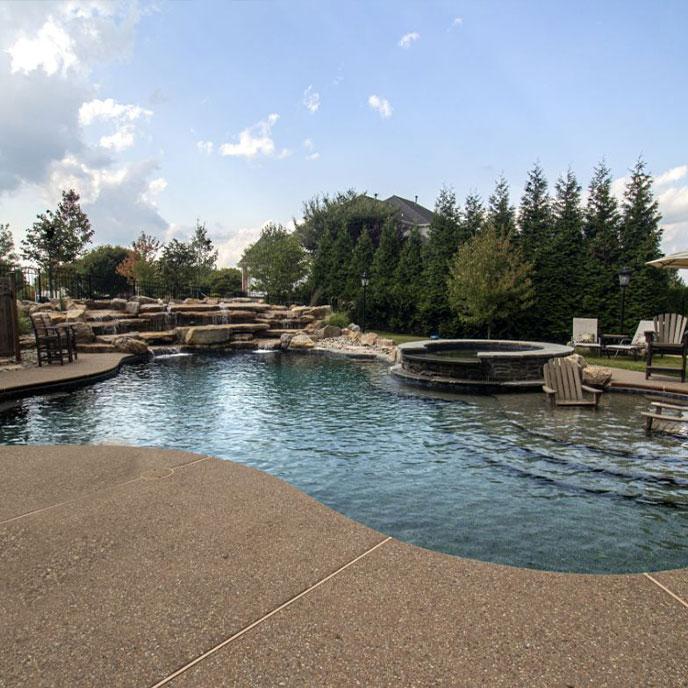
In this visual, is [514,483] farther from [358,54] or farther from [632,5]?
Answer: [358,54]

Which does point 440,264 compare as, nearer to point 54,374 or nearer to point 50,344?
point 50,344

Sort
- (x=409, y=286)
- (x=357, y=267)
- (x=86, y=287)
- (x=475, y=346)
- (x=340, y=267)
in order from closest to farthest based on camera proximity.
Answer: (x=475, y=346) → (x=409, y=286) → (x=357, y=267) → (x=340, y=267) → (x=86, y=287)

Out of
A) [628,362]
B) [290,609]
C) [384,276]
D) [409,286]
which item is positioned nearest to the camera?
[290,609]

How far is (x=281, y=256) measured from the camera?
29328 millimetres

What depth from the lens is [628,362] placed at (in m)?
12.8

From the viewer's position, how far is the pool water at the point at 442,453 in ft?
12.1

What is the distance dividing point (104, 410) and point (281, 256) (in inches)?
874

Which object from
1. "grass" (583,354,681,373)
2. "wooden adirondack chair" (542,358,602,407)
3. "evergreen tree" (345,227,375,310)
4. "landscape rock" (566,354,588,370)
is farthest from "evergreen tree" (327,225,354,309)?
"wooden adirondack chair" (542,358,602,407)

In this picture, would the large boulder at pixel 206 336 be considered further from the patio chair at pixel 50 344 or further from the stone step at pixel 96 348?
the patio chair at pixel 50 344

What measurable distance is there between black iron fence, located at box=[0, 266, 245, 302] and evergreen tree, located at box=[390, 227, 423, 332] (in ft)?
48.8

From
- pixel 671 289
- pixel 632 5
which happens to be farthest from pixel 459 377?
pixel 671 289

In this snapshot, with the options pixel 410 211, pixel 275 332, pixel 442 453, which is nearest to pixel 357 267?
pixel 275 332

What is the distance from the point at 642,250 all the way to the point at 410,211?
80.2ft

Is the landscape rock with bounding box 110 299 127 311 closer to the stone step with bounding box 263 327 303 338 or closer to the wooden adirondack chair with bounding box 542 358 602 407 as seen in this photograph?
the stone step with bounding box 263 327 303 338
